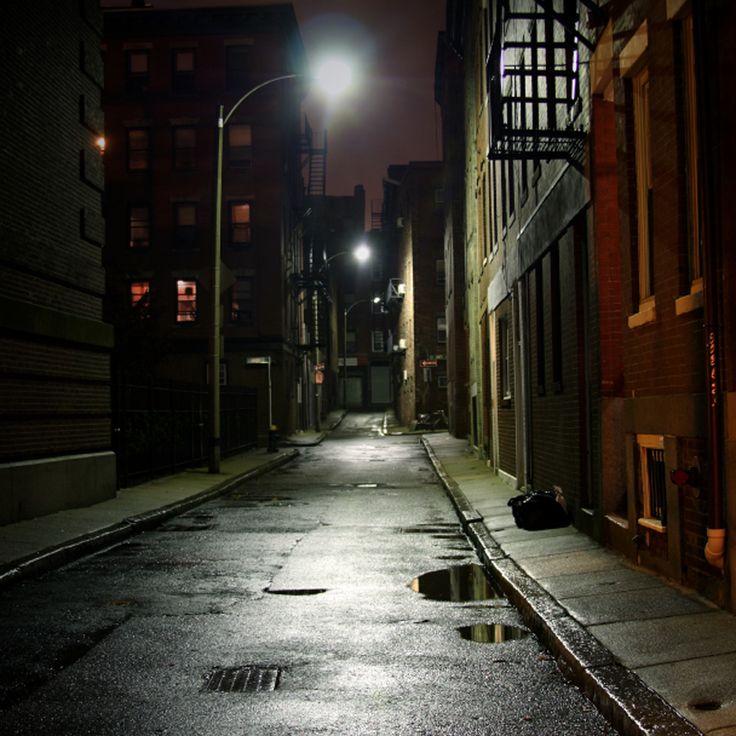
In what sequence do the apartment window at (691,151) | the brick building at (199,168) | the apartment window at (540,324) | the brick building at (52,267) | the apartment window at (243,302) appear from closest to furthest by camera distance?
1. the apartment window at (691,151)
2. the brick building at (52,267)
3. the apartment window at (540,324)
4. the brick building at (199,168)
5. the apartment window at (243,302)

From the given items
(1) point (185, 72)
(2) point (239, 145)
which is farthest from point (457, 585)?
(1) point (185, 72)

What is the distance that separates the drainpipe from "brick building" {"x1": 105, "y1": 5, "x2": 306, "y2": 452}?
36.7m

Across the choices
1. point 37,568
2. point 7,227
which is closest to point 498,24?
point 7,227

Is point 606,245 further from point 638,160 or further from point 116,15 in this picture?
point 116,15

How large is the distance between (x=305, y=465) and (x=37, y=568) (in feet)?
63.0

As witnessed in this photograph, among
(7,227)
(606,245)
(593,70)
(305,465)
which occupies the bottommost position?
(305,465)

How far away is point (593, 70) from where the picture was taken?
10.6 meters

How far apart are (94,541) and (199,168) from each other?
33582mm

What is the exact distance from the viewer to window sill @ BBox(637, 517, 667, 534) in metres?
8.45

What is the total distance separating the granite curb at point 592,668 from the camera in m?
4.64

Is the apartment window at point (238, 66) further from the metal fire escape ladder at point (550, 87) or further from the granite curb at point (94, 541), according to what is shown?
the metal fire escape ladder at point (550, 87)

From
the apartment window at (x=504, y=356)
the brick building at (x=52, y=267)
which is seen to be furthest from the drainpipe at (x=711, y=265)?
the apartment window at (x=504, y=356)

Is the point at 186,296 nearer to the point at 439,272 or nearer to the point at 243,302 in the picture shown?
the point at 243,302

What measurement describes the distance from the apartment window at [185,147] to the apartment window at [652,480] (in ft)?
123
